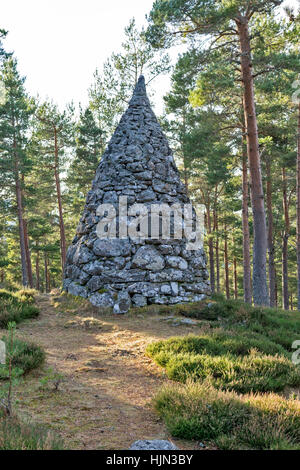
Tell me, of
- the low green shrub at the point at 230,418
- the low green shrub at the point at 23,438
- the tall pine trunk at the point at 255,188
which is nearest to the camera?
the low green shrub at the point at 23,438

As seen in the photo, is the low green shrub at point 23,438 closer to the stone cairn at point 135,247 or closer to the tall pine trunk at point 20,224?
the stone cairn at point 135,247

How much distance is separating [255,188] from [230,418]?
9.06 metres

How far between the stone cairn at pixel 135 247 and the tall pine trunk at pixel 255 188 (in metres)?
2.12

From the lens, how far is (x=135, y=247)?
9281 mm

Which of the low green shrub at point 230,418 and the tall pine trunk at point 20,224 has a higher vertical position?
the tall pine trunk at point 20,224

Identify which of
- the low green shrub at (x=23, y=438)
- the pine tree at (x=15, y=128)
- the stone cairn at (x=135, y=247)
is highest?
the pine tree at (x=15, y=128)

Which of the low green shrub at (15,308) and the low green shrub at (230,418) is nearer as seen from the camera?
the low green shrub at (230,418)

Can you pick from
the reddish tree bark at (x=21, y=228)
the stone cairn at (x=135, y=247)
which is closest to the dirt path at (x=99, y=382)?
the stone cairn at (x=135, y=247)

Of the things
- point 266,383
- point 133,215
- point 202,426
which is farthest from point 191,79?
point 202,426

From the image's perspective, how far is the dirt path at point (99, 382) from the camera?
10.4 feet

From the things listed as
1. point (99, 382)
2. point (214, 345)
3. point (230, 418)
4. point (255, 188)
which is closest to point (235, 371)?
point (214, 345)

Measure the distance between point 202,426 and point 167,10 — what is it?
11104 mm

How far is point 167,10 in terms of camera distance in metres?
9.72

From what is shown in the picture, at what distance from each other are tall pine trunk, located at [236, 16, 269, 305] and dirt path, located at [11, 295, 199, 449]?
442 cm
